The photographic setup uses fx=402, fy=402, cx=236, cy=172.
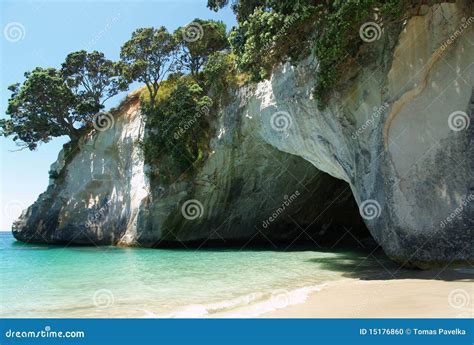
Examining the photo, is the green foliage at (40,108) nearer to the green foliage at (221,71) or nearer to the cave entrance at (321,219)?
the green foliage at (221,71)

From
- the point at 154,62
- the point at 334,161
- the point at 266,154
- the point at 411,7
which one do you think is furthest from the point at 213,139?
the point at 411,7

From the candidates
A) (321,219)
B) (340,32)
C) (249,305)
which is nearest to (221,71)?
(340,32)

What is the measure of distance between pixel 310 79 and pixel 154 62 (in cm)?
1277

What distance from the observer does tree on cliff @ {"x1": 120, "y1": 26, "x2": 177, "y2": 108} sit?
2236 centimetres

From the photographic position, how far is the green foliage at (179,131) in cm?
2020

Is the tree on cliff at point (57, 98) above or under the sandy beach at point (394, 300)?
above

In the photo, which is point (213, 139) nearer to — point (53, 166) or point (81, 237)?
point (81, 237)

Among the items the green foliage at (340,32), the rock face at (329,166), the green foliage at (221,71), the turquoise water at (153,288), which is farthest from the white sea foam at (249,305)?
the green foliage at (221,71)

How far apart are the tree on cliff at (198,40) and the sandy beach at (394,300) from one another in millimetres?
17524

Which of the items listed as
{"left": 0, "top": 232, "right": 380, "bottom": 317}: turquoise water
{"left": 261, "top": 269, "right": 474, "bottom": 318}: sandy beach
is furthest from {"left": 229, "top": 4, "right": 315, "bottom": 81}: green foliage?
{"left": 261, "top": 269, "right": 474, "bottom": 318}: sandy beach

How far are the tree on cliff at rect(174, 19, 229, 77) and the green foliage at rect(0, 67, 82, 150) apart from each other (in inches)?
340

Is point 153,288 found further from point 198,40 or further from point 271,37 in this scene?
point 198,40

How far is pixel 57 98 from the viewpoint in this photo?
25641mm

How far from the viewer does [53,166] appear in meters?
29.2
